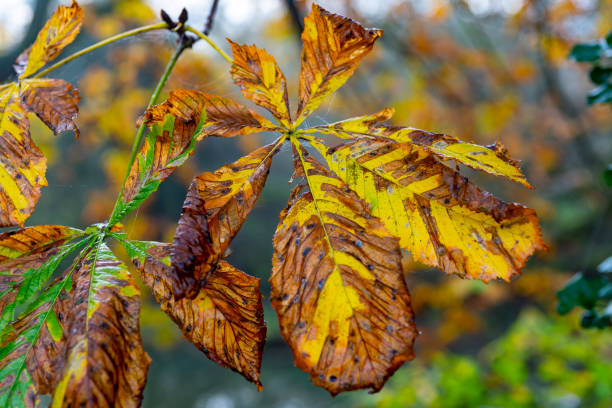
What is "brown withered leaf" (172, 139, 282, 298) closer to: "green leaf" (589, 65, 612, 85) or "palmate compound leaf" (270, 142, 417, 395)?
"palmate compound leaf" (270, 142, 417, 395)

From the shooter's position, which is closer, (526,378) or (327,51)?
(327,51)

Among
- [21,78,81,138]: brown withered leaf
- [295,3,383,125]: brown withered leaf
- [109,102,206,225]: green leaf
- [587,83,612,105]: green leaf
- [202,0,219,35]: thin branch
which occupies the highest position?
[202,0,219,35]: thin branch

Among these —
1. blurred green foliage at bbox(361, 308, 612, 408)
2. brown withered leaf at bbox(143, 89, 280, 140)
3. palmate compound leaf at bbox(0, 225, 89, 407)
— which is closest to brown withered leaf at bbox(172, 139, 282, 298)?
brown withered leaf at bbox(143, 89, 280, 140)

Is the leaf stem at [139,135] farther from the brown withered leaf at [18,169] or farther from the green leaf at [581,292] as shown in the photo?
the green leaf at [581,292]

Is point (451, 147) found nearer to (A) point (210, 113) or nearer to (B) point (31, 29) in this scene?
(A) point (210, 113)

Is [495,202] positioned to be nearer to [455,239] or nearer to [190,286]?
[455,239]

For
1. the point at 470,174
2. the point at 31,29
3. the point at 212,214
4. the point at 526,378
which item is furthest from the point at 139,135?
the point at 470,174
